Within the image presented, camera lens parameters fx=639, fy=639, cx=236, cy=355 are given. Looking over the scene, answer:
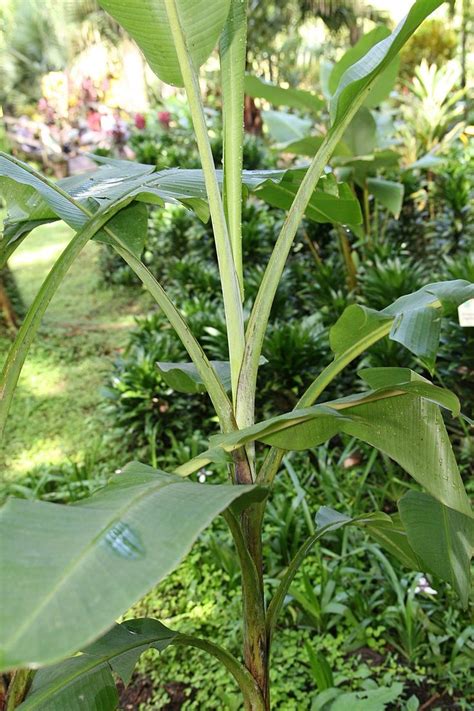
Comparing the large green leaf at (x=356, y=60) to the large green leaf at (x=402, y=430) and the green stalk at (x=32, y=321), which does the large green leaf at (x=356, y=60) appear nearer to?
the green stalk at (x=32, y=321)

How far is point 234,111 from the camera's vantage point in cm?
95

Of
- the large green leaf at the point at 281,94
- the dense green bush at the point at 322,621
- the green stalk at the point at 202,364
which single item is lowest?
the dense green bush at the point at 322,621

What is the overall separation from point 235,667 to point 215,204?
67 centimetres

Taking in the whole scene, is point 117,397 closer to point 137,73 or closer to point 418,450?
point 418,450

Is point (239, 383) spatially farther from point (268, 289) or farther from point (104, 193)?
point (104, 193)

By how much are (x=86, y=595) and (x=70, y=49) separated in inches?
536

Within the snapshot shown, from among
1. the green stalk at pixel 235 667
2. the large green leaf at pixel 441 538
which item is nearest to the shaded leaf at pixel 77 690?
the green stalk at pixel 235 667

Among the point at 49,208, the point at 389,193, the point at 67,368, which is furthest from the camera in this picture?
the point at 67,368

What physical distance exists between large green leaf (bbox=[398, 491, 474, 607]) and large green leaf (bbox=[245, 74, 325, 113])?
7.45ft

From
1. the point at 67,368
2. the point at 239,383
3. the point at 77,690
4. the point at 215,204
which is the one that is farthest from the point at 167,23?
the point at 67,368

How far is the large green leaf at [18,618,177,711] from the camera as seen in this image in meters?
0.83

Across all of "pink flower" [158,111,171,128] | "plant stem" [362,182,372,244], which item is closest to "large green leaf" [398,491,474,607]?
"plant stem" [362,182,372,244]

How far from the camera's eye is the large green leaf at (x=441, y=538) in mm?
903

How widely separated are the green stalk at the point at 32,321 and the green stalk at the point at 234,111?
192 mm
